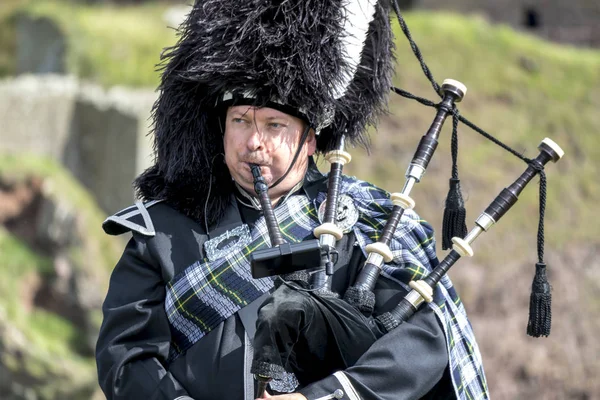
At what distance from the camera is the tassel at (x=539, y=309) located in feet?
12.2

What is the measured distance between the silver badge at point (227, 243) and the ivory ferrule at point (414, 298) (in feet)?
1.72

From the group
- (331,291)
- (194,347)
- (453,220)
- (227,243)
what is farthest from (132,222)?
(453,220)

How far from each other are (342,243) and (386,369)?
1.62 feet

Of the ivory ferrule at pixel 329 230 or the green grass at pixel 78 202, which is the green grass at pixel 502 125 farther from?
the ivory ferrule at pixel 329 230

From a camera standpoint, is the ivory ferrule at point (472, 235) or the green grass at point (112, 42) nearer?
the ivory ferrule at point (472, 235)

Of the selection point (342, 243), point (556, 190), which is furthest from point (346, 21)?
point (556, 190)

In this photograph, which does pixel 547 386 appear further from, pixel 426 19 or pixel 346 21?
pixel 346 21

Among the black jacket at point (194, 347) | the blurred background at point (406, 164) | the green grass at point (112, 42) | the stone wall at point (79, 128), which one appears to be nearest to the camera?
the black jacket at point (194, 347)

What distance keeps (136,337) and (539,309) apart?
4.11 feet

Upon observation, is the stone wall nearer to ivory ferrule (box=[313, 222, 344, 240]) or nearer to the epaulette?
the epaulette

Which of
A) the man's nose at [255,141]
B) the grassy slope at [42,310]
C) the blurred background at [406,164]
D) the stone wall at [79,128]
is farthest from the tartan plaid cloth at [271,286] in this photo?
the stone wall at [79,128]

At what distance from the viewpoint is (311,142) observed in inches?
148

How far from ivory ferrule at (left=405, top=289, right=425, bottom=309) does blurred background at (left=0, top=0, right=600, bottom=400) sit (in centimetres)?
715

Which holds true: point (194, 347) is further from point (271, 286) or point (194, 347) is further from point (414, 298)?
point (414, 298)
